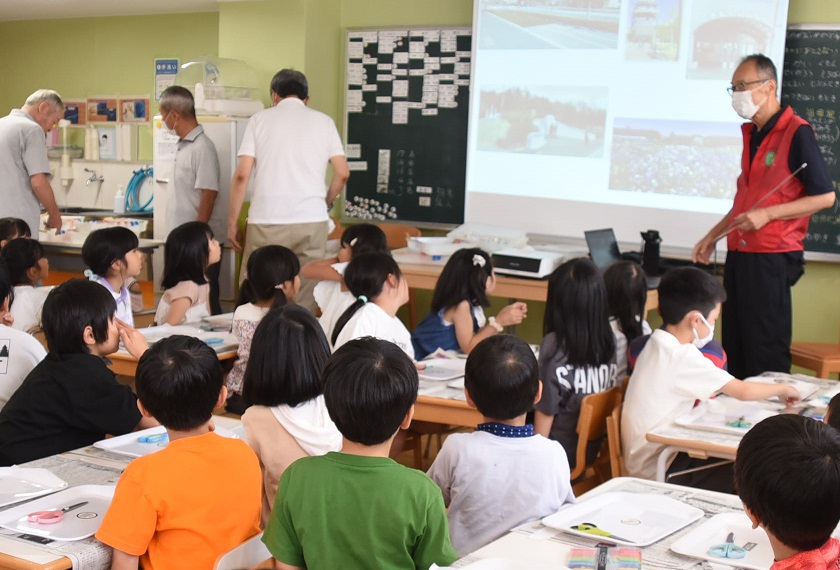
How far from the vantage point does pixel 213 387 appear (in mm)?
2018

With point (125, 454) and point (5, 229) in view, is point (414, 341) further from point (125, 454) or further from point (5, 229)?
point (5, 229)

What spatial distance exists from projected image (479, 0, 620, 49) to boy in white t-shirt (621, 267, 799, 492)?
273cm

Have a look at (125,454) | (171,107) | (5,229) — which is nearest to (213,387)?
(125,454)

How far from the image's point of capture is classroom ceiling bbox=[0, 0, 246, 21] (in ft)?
24.4

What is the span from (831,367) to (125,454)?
348cm

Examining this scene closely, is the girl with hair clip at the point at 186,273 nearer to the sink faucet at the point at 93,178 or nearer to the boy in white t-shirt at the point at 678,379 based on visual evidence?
the boy in white t-shirt at the point at 678,379

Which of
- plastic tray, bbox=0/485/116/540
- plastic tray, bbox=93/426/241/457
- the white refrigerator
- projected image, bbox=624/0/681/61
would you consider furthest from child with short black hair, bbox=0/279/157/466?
projected image, bbox=624/0/681/61

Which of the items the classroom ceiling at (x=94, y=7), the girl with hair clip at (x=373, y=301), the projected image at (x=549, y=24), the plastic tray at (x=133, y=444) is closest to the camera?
the plastic tray at (x=133, y=444)

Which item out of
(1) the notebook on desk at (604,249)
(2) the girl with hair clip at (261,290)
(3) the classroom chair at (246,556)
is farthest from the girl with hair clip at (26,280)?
(1) the notebook on desk at (604,249)

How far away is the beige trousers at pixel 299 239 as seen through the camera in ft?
17.0

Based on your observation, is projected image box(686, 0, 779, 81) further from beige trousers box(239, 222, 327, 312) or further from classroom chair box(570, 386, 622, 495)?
classroom chair box(570, 386, 622, 495)

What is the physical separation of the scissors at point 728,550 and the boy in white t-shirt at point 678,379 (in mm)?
955

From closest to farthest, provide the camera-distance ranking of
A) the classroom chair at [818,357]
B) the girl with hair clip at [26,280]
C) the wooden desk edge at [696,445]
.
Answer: the wooden desk edge at [696,445], the girl with hair clip at [26,280], the classroom chair at [818,357]

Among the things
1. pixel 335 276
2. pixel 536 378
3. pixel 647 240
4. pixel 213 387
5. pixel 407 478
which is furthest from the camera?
pixel 647 240
